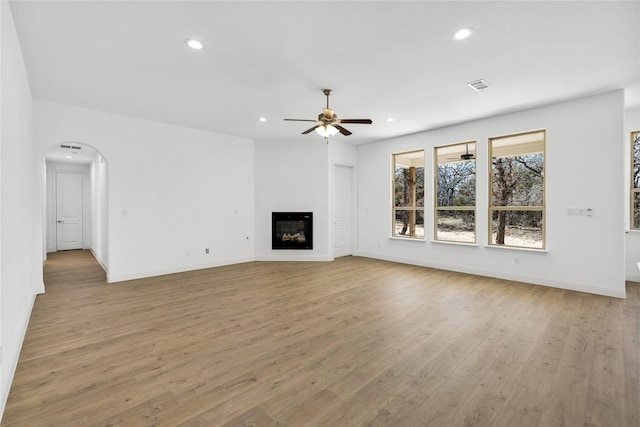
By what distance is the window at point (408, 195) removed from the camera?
682 centimetres

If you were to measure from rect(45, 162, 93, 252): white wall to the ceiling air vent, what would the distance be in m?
10.4

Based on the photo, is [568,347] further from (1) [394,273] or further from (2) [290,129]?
(2) [290,129]

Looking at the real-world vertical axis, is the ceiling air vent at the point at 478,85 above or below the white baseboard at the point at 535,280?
above

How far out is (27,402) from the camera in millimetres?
1957

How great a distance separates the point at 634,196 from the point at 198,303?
7.34m

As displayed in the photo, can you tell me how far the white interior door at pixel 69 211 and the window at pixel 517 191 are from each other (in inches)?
449

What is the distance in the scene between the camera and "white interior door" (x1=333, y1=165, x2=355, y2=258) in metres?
7.55

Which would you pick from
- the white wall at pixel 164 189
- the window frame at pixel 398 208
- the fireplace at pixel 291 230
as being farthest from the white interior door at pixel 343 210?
the white wall at pixel 164 189

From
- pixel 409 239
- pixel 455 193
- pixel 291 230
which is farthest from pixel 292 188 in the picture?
pixel 455 193

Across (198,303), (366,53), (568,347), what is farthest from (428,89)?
(198,303)

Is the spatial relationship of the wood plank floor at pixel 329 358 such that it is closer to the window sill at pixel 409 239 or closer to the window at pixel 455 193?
the window at pixel 455 193

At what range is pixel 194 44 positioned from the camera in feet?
9.73

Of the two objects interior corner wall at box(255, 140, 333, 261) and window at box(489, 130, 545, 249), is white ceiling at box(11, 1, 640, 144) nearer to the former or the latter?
window at box(489, 130, 545, 249)

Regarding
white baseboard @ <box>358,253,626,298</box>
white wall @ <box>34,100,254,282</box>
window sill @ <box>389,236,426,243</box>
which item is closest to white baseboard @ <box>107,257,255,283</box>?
white wall @ <box>34,100,254,282</box>
